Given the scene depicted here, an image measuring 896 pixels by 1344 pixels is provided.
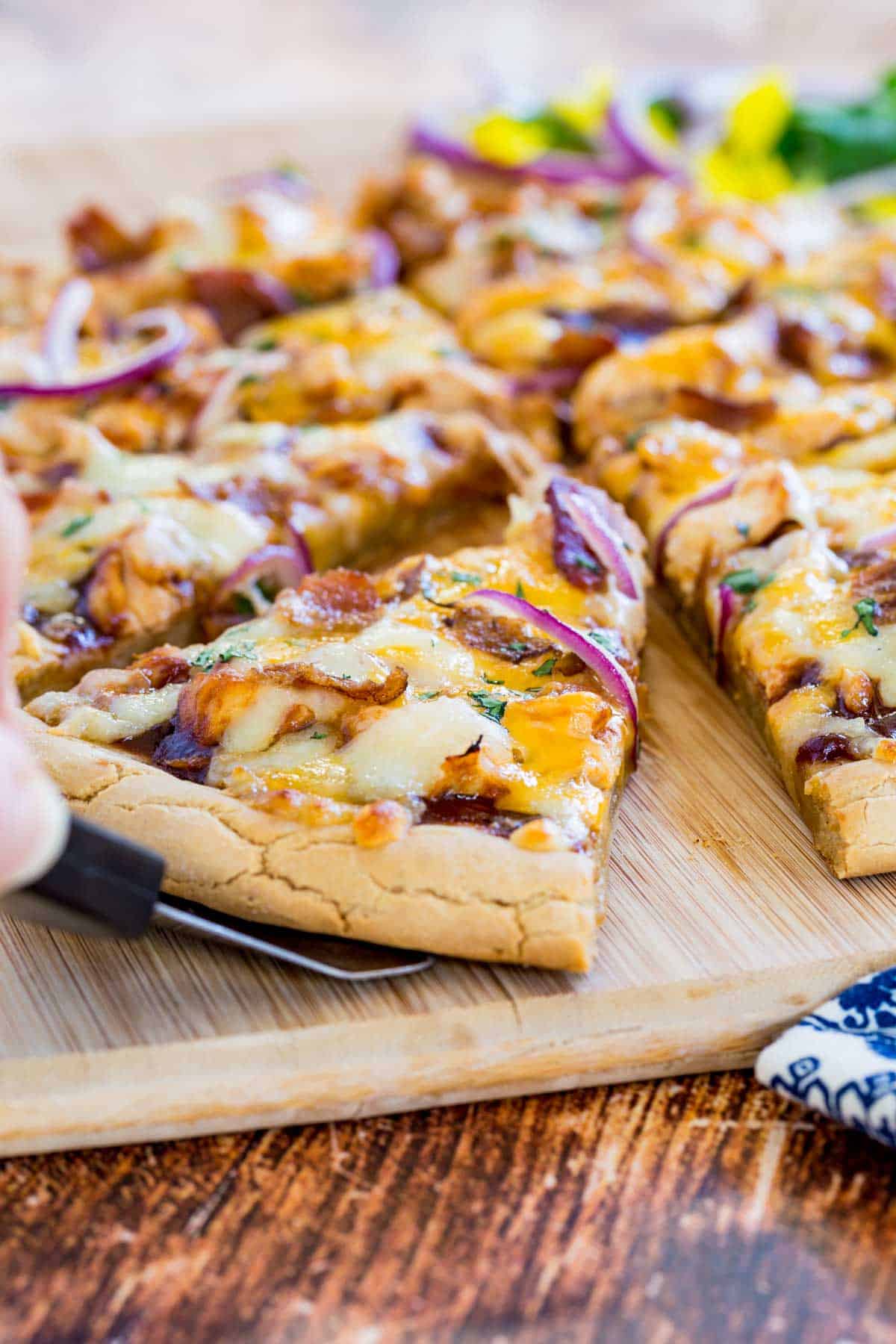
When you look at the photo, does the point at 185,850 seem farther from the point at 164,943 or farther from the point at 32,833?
the point at 32,833

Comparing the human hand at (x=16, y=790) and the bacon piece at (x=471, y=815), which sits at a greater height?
the human hand at (x=16, y=790)

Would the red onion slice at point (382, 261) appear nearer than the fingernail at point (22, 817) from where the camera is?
No

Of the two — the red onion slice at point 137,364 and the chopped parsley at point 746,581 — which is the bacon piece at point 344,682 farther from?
the red onion slice at point 137,364

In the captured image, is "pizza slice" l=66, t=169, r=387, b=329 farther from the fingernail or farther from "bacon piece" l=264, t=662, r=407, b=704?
the fingernail

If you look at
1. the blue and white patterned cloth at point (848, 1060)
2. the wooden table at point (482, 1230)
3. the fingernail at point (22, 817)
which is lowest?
the wooden table at point (482, 1230)

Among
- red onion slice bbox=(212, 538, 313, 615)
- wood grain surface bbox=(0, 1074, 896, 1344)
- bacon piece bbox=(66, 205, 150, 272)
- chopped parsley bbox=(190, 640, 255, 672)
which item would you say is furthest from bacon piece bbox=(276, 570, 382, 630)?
bacon piece bbox=(66, 205, 150, 272)

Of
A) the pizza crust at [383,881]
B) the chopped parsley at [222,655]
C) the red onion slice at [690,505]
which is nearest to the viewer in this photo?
the pizza crust at [383,881]

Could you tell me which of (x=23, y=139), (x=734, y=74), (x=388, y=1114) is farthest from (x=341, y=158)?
(x=388, y=1114)

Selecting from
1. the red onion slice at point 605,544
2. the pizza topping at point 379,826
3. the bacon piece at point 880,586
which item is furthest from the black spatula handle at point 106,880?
the bacon piece at point 880,586
